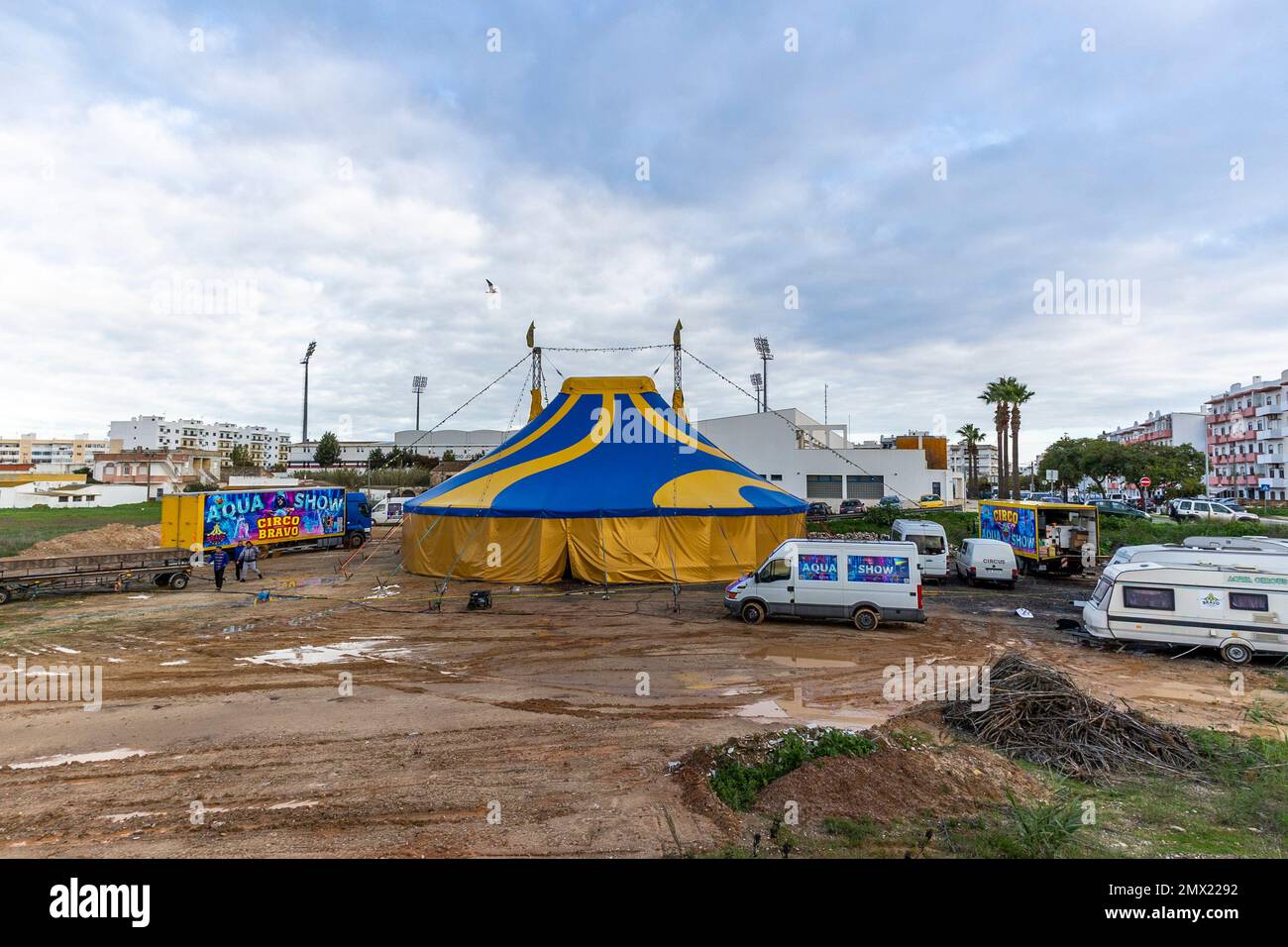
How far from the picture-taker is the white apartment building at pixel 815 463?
160ft

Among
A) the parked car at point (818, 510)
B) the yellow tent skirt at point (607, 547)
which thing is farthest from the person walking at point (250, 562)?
the parked car at point (818, 510)

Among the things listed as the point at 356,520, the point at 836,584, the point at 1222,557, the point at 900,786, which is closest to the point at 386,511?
the point at 356,520

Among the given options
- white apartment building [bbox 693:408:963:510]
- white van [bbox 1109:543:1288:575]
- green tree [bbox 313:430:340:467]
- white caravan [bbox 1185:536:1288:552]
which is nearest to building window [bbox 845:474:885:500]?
white apartment building [bbox 693:408:963:510]

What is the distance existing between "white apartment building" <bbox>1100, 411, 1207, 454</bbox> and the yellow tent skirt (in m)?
70.3

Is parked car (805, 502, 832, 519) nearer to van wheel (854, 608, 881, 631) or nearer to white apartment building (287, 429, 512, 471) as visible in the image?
van wheel (854, 608, 881, 631)

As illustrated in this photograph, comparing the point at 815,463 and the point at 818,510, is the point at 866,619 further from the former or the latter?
the point at 815,463

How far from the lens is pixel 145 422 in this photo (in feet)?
433

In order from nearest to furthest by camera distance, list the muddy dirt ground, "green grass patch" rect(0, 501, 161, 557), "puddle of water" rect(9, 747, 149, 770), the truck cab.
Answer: the muddy dirt ground < "puddle of water" rect(9, 747, 149, 770) < "green grass patch" rect(0, 501, 161, 557) < the truck cab

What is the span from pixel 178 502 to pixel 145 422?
142473 millimetres

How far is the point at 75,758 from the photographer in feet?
24.4

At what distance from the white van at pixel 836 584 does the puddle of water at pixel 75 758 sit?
11536 mm

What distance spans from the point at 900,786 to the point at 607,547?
1418 centimetres

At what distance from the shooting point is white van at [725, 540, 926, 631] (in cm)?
1436
